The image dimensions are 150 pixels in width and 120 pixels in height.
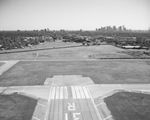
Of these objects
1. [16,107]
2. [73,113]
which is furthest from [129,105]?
[16,107]

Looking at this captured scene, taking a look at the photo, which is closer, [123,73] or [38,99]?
[38,99]

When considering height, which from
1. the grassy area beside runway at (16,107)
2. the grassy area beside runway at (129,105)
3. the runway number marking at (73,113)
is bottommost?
the grassy area beside runway at (129,105)

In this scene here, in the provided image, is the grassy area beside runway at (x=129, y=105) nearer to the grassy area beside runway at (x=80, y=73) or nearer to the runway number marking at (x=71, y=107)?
the runway number marking at (x=71, y=107)

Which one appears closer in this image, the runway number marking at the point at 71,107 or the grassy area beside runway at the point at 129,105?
the grassy area beside runway at the point at 129,105

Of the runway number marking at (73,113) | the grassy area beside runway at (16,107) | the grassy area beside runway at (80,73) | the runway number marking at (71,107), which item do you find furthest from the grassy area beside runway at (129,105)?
the grassy area beside runway at (16,107)

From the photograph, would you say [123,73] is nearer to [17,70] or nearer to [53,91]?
[53,91]

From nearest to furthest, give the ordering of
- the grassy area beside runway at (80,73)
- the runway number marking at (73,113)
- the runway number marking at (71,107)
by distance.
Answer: the runway number marking at (73,113)
the runway number marking at (71,107)
the grassy area beside runway at (80,73)

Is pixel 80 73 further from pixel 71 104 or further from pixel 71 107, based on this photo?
pixel 71 107

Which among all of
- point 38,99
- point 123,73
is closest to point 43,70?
point 38,99
